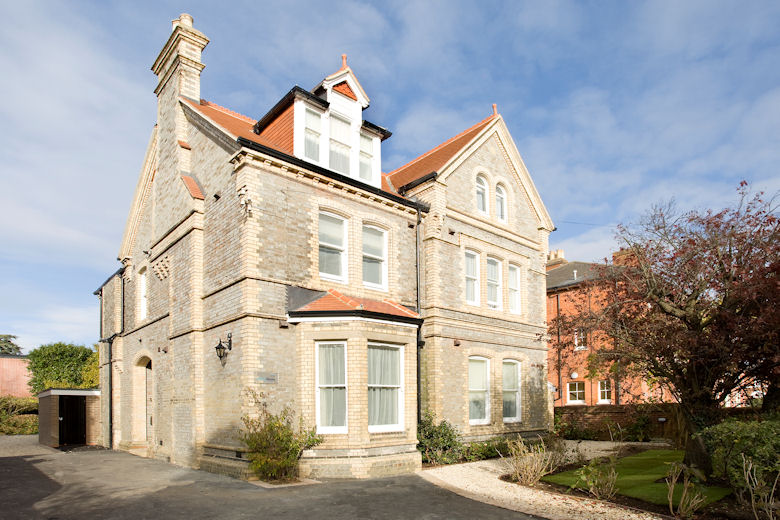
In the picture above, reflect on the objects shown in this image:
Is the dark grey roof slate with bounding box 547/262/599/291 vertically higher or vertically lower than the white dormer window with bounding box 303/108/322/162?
lower

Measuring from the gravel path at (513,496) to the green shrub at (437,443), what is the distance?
1.78 feet

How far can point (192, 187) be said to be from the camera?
53.9ft

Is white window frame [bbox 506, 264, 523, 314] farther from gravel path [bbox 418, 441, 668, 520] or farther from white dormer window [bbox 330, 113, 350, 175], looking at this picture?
white dormer window [bbox 330, 113, 350, 175]

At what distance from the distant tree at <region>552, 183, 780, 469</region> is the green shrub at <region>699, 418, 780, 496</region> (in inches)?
56.5

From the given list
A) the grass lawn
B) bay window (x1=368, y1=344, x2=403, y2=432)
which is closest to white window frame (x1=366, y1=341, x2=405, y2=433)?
bay window (x1=368, y1=344, x2=403, y2=432)

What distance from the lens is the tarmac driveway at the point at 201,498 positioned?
9.70 metres

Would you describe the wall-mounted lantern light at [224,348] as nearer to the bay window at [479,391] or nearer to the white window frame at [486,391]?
the white window frame at [486,391]

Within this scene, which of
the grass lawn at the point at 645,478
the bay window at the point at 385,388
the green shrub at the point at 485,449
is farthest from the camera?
the green shrub at the point at 485,449

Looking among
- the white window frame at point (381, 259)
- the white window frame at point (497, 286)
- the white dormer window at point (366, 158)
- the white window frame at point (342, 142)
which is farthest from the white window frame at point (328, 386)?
the white window frame at point (497, 286)

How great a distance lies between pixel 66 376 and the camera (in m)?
41.9

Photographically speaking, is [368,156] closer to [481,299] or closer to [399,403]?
[481,299]

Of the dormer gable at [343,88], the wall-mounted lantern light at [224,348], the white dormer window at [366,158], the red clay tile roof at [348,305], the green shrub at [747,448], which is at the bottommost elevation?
the green shrub at [747,448]

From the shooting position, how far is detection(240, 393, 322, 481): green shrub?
12.5m

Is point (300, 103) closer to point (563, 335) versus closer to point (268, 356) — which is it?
point (268, 356)
